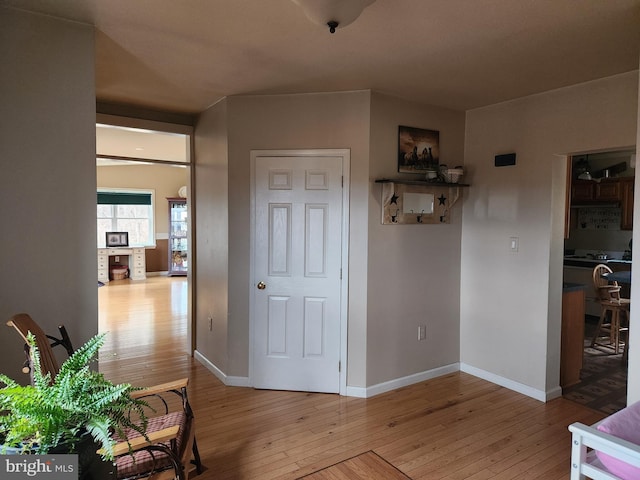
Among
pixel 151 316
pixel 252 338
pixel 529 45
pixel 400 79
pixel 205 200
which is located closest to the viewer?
pixel 529 45

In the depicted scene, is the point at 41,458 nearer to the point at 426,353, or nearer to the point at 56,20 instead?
the point at 56,20

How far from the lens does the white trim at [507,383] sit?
342 centimetres

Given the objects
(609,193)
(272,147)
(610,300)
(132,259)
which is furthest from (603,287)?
(132,259)

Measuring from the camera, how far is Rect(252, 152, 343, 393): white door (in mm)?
3463

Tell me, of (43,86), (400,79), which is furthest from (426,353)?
(43,86)

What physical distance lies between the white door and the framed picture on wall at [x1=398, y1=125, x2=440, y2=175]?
57 centimetres

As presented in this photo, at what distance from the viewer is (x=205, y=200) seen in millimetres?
4066

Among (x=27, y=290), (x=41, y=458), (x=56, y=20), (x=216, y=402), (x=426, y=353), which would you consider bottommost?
(x=216, y=402)

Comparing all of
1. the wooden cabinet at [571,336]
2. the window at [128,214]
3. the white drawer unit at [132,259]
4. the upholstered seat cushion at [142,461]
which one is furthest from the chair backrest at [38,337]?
the window at [128,214]

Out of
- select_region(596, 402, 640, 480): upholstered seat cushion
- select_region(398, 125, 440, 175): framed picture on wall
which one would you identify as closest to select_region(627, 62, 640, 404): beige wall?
select_region(596, 402, 640, 480): upholstered seat cushion

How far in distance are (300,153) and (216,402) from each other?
2158 mm

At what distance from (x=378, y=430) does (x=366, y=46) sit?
8.37 feet

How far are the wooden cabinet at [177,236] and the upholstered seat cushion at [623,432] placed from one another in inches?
389

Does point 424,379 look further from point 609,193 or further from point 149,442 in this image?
point 609,193
